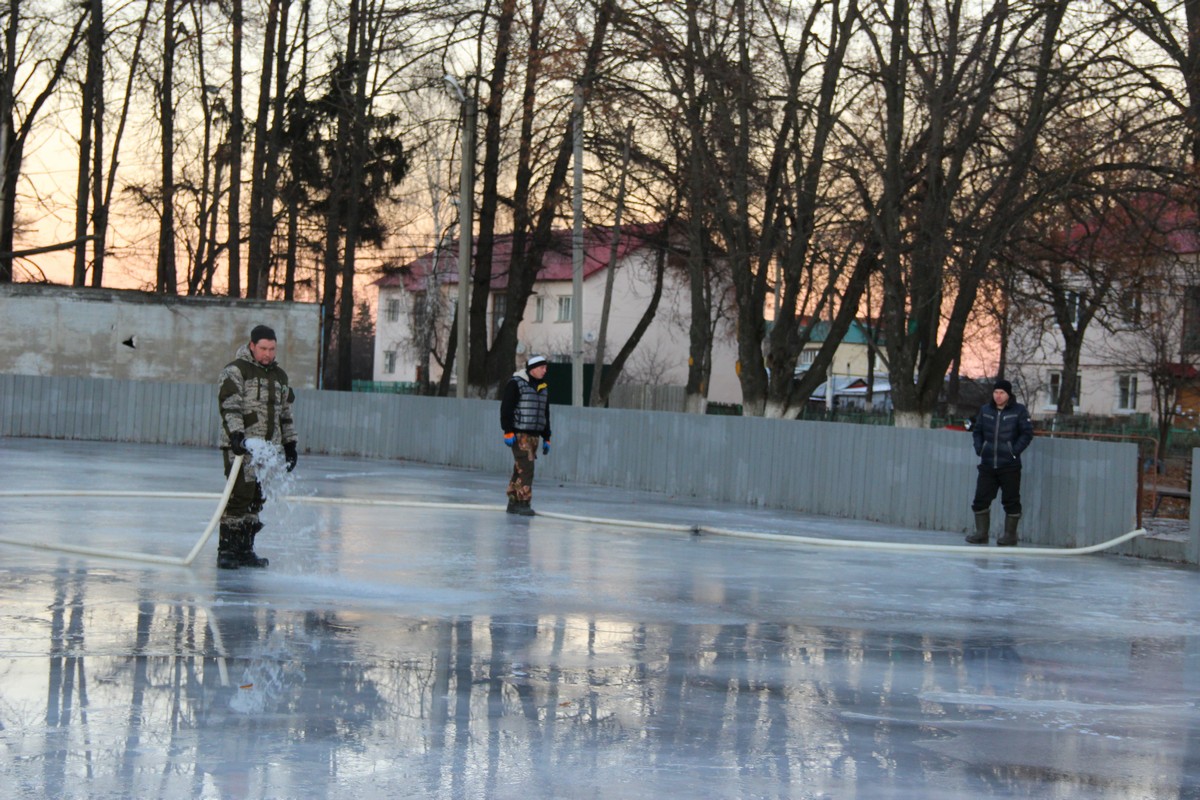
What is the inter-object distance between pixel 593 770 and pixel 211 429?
2548 cm

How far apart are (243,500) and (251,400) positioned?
0.74 metres

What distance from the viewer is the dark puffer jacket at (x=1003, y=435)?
1575 centimetres

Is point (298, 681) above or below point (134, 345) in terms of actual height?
below

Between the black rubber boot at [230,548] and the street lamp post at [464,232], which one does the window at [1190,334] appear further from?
the black rubber boot at [230,548]

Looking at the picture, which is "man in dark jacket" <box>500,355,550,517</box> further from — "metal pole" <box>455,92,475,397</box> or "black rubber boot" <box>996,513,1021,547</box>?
"metal pole" <box>455,92,475,397</box>

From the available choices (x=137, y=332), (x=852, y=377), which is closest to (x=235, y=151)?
(x=137, y=332)

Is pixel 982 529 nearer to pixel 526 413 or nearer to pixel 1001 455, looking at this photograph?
pixel 1001 455

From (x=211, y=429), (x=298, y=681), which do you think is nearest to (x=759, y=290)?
(x=211, y=429)

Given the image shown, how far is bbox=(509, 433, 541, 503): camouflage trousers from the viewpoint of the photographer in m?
16.5

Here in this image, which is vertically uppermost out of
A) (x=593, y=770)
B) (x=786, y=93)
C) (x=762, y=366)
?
(x=786, y=93)

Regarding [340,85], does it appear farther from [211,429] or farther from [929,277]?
[929,277]

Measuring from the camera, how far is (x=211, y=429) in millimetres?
30031

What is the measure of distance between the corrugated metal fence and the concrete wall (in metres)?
3.11

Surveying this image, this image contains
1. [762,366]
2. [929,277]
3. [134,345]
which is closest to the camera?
[929,277]
